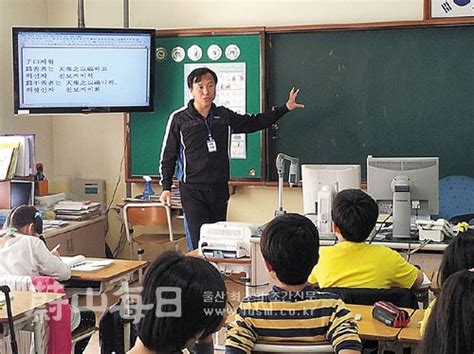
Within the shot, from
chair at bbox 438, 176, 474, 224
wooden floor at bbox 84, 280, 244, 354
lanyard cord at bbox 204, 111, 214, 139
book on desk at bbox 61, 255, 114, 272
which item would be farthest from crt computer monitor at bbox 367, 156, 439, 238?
book on desk at bbox 61, 255, 114, 272

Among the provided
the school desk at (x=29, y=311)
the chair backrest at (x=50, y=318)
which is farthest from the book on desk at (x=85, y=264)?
the school desk at (x=29, y=311)

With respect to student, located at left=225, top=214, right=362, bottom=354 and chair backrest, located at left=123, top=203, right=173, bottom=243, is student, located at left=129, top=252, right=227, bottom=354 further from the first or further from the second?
chair backrest, located at left=123, top=203, right=173, bottom=243

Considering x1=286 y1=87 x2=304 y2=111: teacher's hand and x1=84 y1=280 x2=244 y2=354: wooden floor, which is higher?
x1=286 y1=87 x2=304 y2=111: teacher's hand

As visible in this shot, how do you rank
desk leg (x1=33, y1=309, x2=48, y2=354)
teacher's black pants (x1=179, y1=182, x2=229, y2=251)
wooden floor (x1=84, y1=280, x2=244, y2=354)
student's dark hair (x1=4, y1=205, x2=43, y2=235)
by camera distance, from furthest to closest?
teacher's black pants (x1=179, y1=182, x2=229, y2=251), wooden floor (x1=84, y1=280, x2=244, y2=354), student's dark hair (x1=4, y1=205, x2=43, y2=235), desk leg (x1=33, y1=309, x2=48, y2=354)

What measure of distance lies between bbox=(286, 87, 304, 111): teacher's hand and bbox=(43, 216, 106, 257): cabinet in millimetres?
1871

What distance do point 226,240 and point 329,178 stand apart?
679 millimetres

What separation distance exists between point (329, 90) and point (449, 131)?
0.94m

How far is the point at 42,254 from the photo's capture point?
148 inches

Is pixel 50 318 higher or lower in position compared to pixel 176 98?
lower

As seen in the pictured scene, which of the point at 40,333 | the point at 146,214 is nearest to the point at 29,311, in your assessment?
the point at 40,333

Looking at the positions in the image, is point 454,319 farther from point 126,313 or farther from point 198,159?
point 198,159

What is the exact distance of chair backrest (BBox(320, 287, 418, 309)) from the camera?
2.95m

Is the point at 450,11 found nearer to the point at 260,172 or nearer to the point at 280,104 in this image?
the point at 280,104

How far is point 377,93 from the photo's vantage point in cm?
555
